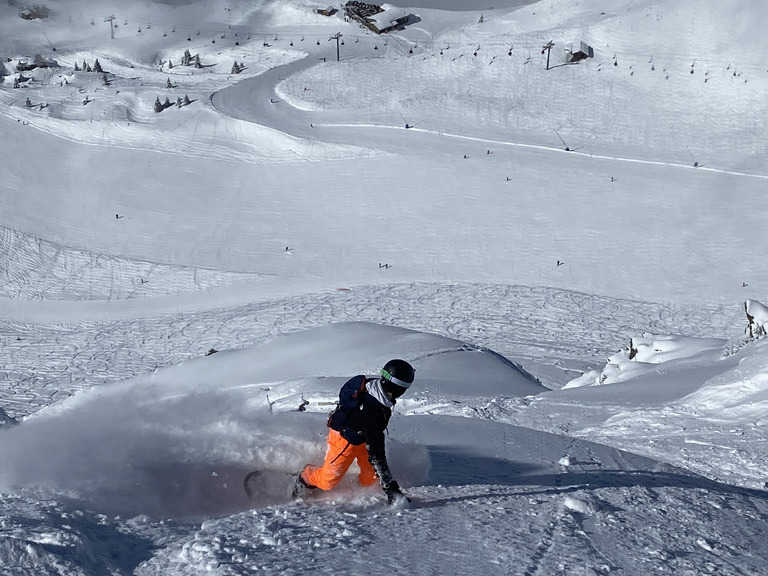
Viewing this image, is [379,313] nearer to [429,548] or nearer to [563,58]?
[429,548]

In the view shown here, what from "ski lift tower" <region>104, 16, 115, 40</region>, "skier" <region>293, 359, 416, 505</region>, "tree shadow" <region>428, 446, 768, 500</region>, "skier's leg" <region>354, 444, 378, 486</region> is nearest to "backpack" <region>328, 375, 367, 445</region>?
"skier" <region>293, 359, 416, 505</region>

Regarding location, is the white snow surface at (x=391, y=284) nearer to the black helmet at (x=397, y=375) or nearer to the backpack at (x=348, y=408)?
the backpack at (x=348, y=408)

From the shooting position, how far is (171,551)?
179 inches

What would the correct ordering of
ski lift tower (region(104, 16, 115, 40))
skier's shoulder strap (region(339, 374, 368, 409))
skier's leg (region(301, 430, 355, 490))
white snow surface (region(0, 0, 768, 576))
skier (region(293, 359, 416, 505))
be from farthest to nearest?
ski lift tower (region(104, 16, 115, 40))
skier's leg (region(301, 430, 355, 490))
skier's shoulder strap (region(339, 374, 368, 409))
skier (region(293, 359, 416, 505))
white snow surface (region(0, 0, 768, 576))

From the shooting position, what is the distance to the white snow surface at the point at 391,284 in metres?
5.19

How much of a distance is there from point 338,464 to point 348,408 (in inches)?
18.3

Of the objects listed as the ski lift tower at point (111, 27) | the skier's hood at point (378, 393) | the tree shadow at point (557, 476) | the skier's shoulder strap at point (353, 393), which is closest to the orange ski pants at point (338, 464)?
the skier's shoulder strap at point (353, 393)

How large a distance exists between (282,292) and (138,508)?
1680 centimetres

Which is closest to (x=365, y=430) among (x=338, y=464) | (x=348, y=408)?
(x=348, y=408)

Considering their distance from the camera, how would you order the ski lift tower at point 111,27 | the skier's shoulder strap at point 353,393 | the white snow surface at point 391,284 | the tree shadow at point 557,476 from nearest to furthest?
the white snow surface at point 391,284 < the skier's shoulder strap at point 353,393 < the tree shadow at point 557,476 < the ski lift tower at point 111,27

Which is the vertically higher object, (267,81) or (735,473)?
(267,81)

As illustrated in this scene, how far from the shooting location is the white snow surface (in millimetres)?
5191

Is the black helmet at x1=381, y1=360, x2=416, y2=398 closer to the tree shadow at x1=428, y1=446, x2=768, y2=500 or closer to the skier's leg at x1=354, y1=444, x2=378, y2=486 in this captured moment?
the skier's leg at x1=354, y1=444, x2=378, y2=486

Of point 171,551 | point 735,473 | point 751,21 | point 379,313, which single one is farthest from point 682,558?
point 751,21
